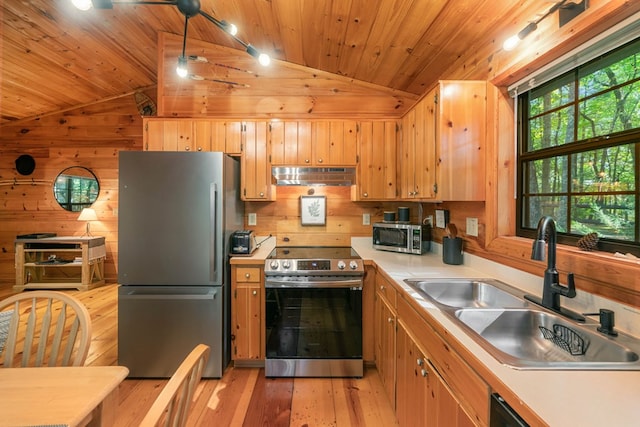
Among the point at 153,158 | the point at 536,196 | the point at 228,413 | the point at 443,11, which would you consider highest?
the point at 443,11

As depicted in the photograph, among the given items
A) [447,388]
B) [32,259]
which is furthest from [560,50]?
[32,259]

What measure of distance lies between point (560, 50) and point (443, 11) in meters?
0.70

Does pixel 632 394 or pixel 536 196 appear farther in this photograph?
pixel 536 196

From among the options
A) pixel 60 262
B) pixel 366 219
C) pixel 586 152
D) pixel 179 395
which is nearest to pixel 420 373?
pixel 179 395

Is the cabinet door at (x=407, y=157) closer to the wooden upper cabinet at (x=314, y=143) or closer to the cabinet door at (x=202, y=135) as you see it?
the wooden upper cabinet at (x=314, y=143)

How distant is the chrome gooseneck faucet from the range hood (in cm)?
169

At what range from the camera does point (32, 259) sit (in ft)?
14.2

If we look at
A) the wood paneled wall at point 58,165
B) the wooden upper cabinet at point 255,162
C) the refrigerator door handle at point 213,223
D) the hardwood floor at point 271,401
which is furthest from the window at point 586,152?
the wood paneled wall at point 58,165

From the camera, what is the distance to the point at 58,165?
4.53 m

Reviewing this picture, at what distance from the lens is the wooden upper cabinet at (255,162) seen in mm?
2621

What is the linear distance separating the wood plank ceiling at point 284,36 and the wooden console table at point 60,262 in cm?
205

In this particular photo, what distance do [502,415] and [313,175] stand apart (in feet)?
7.14

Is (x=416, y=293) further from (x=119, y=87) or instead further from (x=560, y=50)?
(x=119, y=87)

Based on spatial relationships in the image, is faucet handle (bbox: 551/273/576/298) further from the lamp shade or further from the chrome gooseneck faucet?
the lamp shade
